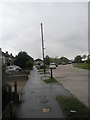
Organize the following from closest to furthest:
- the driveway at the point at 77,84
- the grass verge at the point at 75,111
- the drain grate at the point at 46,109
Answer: the grass verge at the point at 75,111 < the drain grate at the point at 46,109 < the driveway at the point at 77,84

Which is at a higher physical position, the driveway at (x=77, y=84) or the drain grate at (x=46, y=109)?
the driveway at (x=77, y=84)

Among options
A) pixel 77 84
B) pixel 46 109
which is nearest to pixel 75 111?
pixel 46 109

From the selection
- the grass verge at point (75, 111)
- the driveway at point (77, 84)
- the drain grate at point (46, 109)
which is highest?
the driveway at point (77, 84)

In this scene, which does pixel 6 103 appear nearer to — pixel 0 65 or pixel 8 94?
pixel 8 94

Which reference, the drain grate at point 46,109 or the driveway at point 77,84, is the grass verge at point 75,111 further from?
the driveway at point 77,84

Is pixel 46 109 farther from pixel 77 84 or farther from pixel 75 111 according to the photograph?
pixel 77 84

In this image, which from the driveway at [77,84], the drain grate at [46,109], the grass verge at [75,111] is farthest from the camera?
the driveway at [77,84]

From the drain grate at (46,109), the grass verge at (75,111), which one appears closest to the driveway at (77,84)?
the grass verge at (75,111)

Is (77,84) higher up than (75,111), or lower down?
higher up

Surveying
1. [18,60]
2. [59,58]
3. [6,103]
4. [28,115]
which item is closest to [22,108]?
[6,103]

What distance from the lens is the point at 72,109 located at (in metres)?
9.09

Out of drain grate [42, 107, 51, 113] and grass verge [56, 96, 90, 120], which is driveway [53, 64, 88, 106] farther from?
drain grate [42, 107, 51, 113]

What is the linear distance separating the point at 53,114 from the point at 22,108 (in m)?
1.79

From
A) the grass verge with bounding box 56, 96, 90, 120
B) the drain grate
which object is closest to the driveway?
the grass verge with bounding box 56, 96, 90, 120
